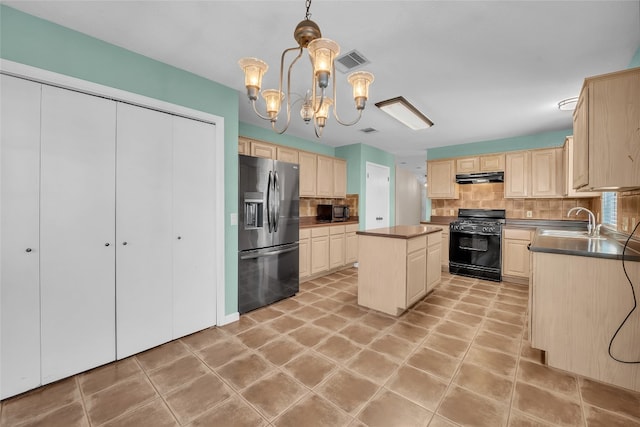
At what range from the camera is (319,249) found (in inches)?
173

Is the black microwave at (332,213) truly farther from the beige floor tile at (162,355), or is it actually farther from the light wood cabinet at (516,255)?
the beige floor tile at (162,355)

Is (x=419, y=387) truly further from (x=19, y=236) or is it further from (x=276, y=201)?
(x=19, y=236)

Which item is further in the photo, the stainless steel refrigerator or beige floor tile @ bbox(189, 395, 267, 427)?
the stainless steel refrigerator

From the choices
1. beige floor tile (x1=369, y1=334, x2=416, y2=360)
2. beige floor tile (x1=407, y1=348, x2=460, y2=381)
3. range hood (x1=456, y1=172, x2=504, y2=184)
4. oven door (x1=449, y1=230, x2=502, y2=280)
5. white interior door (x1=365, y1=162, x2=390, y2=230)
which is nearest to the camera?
beige floor tile (x1=407, y1=348, x2=460, y2=381)

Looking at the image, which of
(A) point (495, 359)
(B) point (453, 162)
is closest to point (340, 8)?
(A) point (495, 359)

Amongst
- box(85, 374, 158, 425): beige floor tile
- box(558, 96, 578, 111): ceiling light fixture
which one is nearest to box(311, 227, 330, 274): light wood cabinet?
box(85, 374, 158, 425): beige floor tile

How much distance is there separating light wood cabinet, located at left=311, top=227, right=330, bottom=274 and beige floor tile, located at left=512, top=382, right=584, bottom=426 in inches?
115

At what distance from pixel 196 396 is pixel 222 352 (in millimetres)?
512

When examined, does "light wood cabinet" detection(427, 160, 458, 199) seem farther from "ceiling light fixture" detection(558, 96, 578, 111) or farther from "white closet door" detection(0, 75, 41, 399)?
"white closet door" detection(0, 75, 41, 399)

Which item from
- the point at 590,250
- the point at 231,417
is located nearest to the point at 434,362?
the point at 590,250

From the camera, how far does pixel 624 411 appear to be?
157 centimetres

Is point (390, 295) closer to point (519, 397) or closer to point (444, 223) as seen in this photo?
point (519, 397)

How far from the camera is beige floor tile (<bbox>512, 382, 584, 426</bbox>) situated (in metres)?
1.51

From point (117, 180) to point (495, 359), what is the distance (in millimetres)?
3320
